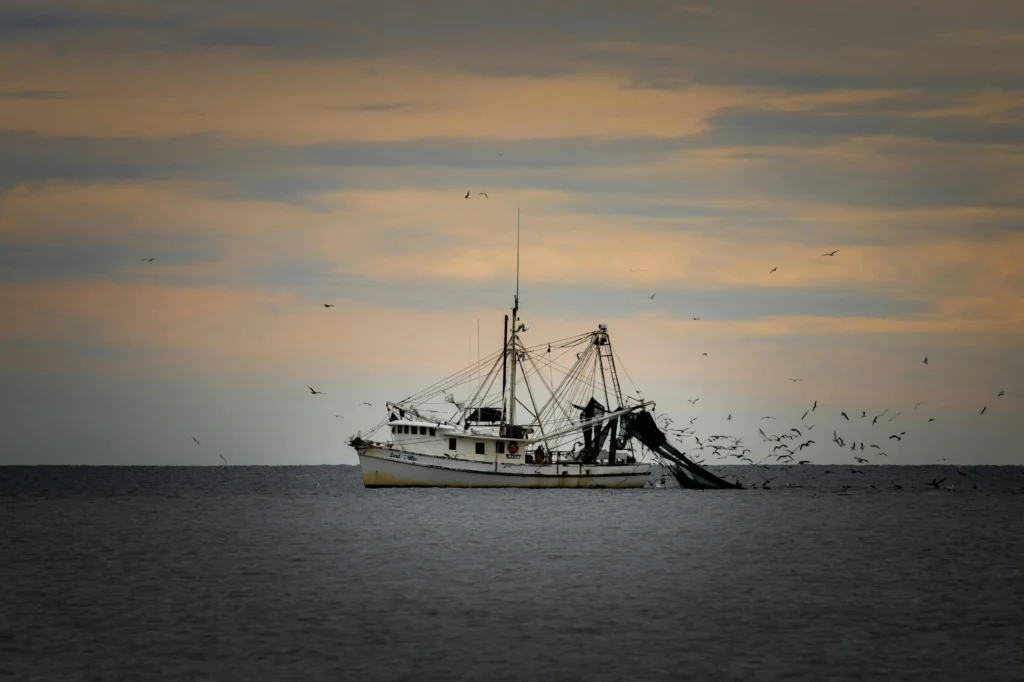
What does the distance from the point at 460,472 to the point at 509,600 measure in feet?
213

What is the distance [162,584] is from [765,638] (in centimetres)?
2292

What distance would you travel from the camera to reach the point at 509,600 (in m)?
41.4

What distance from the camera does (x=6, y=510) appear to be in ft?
354

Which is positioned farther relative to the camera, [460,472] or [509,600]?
[460,472]

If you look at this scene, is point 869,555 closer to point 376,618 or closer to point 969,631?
point 969,631

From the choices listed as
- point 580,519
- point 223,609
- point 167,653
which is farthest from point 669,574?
point 580,519

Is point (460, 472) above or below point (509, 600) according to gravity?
above

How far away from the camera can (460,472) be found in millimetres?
106250

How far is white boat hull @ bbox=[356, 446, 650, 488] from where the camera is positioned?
105875mm

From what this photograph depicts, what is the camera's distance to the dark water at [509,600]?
2986 centimetres

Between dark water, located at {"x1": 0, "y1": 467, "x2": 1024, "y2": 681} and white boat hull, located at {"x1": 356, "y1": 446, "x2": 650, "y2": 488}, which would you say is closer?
dark water, located at {"x1": 0, "y1": 467, "x2": 1024, "y2": 681}

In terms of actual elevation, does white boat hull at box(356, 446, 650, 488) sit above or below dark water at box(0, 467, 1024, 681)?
above

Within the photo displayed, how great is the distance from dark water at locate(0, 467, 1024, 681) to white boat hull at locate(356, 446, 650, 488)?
70.7 feet

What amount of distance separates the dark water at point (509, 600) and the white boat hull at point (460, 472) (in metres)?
21.6
